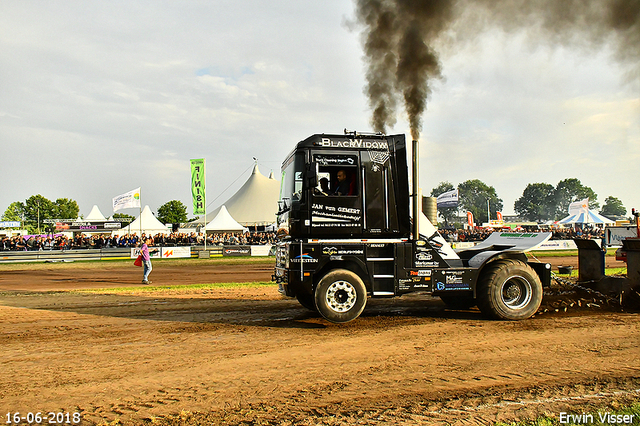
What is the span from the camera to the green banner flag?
33.6 meters

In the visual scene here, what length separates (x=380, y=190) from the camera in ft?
26.6

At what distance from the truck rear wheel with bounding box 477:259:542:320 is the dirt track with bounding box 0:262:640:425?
0.31 m

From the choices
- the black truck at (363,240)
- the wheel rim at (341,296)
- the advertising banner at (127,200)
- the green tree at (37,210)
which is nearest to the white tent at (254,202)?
the advertising banner at (127,200)

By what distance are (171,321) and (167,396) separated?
4.43 m

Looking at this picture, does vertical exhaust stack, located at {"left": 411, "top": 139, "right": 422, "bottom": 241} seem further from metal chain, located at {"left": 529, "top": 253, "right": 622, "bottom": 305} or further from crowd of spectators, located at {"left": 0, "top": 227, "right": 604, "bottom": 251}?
crowd of spectators, located at {"left": 0, "top": 227, "right": 604, "bottom": 251}

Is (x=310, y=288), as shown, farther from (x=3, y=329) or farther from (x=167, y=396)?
(x=3, y=329)

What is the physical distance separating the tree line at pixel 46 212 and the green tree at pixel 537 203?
105 meters

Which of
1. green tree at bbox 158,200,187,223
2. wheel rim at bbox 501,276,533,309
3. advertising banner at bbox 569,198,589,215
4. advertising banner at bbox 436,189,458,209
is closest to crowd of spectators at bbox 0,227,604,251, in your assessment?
advertising banner at bbox 436,189,458,209

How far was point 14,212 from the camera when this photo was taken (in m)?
101

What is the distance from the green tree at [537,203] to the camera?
142 metres

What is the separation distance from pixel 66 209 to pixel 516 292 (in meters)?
122

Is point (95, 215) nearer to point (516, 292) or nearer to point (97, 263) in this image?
point (97, 263)

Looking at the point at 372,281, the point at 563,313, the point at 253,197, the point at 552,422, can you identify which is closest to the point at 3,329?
the point at 372,281

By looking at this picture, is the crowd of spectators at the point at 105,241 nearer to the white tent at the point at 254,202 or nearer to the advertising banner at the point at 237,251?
the advertising banner at the point at 237,251
